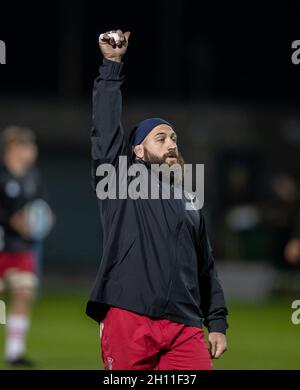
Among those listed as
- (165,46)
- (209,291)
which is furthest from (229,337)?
(165,46)

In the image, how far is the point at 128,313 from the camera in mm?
7371

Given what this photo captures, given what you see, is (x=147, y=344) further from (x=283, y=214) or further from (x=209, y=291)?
(x=283, y=214)

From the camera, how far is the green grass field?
13836 mm

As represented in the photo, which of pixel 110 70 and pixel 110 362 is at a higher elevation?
pixel 110 70

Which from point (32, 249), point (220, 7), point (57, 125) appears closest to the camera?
point (32, 249)

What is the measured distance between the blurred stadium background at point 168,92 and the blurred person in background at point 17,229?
1670 cm

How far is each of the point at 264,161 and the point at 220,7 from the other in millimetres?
5053

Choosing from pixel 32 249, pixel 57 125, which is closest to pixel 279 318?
pixel 32 249

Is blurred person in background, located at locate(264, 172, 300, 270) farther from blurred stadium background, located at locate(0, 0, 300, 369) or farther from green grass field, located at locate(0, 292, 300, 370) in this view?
green grass field, located at locate(0, 292, 300, 370)

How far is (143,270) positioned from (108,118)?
96cm

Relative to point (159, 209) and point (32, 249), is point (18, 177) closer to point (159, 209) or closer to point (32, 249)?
point (32, 249)

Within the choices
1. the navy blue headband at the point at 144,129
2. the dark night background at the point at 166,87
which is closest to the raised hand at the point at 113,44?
the navy blue headband at the point at 144,129

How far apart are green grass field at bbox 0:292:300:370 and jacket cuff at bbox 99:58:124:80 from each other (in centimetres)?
601

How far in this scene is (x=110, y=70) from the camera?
7.51 meters
